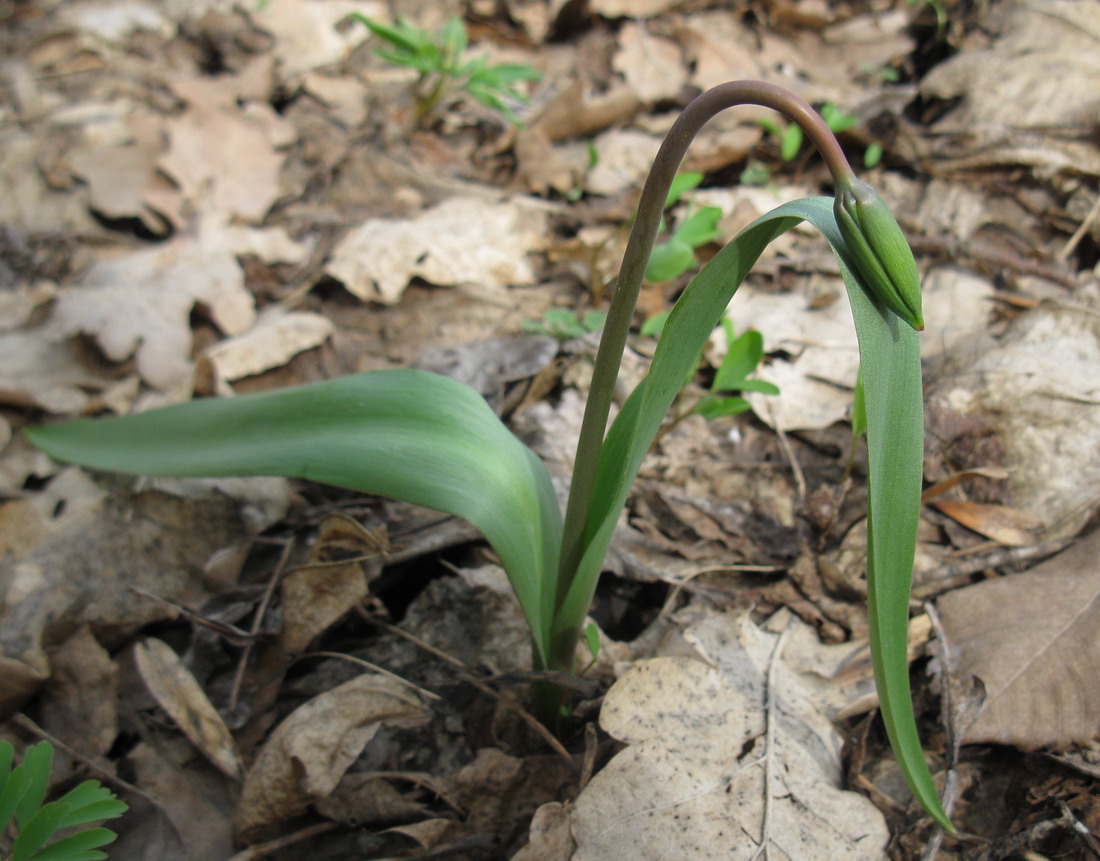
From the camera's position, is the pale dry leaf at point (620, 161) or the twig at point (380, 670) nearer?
the twig at point (380, 670)

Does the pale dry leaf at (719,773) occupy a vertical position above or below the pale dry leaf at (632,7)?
below

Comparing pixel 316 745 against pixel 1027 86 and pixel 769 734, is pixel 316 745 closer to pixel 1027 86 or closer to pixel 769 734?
pixel 769 734

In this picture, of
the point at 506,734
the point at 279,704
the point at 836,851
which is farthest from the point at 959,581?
the point at 279,704

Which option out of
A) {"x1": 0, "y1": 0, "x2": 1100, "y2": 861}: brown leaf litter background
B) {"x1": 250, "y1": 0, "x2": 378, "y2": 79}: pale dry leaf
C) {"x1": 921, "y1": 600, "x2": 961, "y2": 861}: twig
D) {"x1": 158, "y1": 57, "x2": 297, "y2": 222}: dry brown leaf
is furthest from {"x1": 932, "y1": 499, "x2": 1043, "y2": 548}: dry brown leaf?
{"x1": 250, "y1": 0, "x2": 378, "y2": 79}: pale dry leaf

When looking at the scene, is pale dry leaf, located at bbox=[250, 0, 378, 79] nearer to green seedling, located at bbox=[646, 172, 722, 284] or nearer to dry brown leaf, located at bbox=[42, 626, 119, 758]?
green seedling, located at bbox=[646, 172, 722, 284]

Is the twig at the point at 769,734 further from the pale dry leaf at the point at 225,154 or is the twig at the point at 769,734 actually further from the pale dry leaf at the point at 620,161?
the pale dry leaf at the point at 225,154

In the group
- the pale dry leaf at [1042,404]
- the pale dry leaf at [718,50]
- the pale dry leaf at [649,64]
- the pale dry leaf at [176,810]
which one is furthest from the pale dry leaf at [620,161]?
the pale dry leaf at [176,810]

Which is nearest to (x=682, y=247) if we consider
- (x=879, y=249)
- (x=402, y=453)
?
(x=402, y=453)

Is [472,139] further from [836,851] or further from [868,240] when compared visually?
[836,851]

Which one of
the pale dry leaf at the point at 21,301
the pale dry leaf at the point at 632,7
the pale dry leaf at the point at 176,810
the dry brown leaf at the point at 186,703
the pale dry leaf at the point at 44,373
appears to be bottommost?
the pale dry leaf at the point at 176,810
